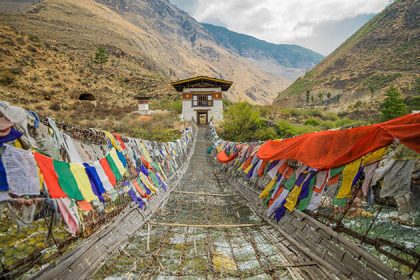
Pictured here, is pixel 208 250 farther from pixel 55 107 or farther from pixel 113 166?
pixel 55 107

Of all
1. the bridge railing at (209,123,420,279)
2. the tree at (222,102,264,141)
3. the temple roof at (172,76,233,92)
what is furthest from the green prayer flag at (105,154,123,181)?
the temple roof at (172,76,233,92)

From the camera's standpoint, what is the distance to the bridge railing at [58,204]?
373 centimetres

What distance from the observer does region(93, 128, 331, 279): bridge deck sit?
480 centimetres

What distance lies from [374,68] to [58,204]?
76506 mm

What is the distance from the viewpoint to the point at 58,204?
3902 mm

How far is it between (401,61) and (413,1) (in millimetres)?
25835

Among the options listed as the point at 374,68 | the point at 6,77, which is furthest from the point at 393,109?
the point at 6,77

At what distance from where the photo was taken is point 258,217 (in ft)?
27.6

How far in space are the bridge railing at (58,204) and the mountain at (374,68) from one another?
164 ft

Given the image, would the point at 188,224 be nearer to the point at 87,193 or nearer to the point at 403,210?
the point at 87,193

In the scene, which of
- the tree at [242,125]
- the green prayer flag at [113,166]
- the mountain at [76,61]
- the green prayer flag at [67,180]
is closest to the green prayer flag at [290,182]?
the green prayer flag at [113,166]

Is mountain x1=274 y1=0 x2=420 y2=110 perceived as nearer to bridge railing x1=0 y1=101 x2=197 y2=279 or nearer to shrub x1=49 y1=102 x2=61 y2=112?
shrub x1=49 y1=102 x2=61 y2=112

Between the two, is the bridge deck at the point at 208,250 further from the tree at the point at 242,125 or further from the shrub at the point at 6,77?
the shrub at the point at 6,77

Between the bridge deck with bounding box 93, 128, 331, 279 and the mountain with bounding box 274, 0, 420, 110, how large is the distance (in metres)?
48.5
